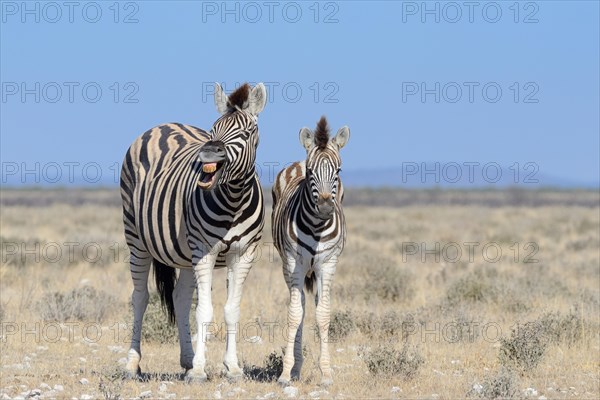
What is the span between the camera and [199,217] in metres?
8.60

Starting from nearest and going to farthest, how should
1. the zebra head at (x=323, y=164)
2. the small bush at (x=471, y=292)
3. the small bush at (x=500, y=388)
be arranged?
1. the small bush at (x=500, y=388)
2. the zebra head at (x=323, y=164)
3. the small bush at (x=471, y=292)

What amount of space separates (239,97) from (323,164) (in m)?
0.95

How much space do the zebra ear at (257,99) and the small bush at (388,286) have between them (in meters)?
6.84

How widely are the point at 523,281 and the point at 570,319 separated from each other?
16.0 ft

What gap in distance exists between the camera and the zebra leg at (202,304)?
8.57 meters

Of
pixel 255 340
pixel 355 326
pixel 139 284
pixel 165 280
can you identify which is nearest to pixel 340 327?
pixel 355 326

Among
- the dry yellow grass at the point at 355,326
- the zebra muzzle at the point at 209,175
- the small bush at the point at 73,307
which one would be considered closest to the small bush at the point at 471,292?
the dry yellow grass at the point at 355,326

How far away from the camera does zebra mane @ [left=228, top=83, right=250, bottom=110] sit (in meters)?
8.57

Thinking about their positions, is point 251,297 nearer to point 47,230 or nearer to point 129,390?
point 129,390

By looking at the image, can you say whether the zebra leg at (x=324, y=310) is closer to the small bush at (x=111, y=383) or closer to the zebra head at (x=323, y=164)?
the zebra head at (x=323, y=164)

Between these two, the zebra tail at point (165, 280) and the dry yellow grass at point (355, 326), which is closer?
the dry yellow grass at point (355, 326)

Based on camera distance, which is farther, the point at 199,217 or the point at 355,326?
the point at 355,326

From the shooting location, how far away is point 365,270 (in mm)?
17500

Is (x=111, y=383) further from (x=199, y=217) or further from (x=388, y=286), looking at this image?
(x=388, y=286)
